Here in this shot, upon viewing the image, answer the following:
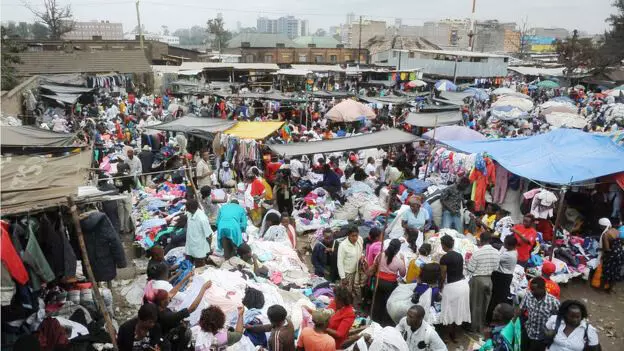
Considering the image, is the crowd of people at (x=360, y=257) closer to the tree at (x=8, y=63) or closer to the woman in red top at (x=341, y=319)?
the woman in red top at (x=341, y=319)

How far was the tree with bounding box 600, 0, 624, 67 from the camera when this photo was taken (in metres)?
33.8

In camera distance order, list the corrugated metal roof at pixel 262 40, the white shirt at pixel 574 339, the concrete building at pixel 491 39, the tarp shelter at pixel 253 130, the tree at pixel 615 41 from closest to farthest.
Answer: the white shirt at pixel 574 339
the tarp shelter at pixel 253 130
the tree at pixel 615 41
the corrugated metal roof at pixel 262 40
the concrete building at pixel 491 39

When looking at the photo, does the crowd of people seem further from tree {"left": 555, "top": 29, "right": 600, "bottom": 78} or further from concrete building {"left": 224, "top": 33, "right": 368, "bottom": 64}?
concrete building {"left": 224, "top": 33, "right": 368, "bottom": 64}

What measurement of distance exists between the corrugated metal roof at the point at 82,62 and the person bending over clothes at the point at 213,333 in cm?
2928

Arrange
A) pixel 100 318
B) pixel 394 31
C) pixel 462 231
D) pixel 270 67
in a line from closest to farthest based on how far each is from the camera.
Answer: pixel 100 318 < pixel 462 231 < pixel 270 67 < pixel 394 31

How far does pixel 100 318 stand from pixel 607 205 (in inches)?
348

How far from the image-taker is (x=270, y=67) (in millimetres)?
31078

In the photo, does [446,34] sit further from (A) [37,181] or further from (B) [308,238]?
(A) [37,181]

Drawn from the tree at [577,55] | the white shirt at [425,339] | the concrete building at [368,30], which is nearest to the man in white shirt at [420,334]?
the white shirt at [425,339]

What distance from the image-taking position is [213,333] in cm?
400

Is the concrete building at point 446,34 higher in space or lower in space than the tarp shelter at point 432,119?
higher

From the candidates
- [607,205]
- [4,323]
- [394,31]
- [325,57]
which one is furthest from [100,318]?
[394,31]

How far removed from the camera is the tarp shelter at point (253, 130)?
10.9 meters

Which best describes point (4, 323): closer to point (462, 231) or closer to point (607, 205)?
point (462, 231)
